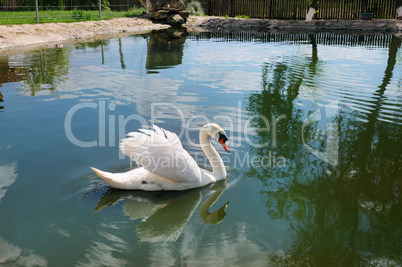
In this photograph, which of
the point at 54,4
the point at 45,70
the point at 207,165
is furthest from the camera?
the point at 54,4

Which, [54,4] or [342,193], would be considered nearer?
[342,193]

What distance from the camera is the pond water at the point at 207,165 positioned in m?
4.12

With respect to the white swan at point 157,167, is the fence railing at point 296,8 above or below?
above

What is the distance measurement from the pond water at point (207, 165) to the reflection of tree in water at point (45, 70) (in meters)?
0.09

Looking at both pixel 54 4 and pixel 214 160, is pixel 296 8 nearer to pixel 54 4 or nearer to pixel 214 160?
pixel 54 4

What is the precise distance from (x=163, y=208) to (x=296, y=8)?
27051 mm

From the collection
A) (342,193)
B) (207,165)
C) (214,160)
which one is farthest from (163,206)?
(342,193)

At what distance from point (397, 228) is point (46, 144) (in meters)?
4.88

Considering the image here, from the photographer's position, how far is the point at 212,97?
928 cm

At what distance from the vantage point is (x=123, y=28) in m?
24.3

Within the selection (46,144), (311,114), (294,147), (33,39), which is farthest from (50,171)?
(33,39)

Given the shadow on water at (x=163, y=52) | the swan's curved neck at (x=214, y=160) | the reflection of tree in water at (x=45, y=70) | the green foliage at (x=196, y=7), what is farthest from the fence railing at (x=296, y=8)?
the swan's curved neck at (x=214, y=160)

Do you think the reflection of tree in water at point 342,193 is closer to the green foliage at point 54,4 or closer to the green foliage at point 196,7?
the green foliage at point 54,4

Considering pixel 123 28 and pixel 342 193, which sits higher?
pixel 123 28
